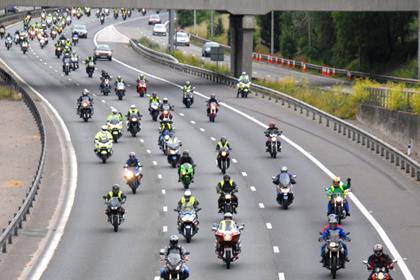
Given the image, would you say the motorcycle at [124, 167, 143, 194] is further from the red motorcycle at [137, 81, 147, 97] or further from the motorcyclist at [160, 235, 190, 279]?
the red motorcycle at [137, 81, 147, 97]

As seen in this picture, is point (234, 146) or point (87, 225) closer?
point (87, 225)

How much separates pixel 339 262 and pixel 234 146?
2736 centimetres

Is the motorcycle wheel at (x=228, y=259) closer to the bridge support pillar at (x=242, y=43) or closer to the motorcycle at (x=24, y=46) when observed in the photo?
the bridge support pillar at (x=242, y=43)

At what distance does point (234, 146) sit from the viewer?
6091 cm

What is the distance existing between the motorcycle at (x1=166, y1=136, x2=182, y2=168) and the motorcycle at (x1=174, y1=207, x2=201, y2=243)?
14.9 metres

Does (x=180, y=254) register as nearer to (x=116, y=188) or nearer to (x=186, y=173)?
(x=116, y=188)

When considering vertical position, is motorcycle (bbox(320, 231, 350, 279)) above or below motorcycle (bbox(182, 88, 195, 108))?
above

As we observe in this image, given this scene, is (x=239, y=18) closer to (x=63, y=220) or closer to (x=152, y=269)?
(x=63, y=220)

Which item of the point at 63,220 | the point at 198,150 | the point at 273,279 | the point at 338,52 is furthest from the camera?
the point at 338,52

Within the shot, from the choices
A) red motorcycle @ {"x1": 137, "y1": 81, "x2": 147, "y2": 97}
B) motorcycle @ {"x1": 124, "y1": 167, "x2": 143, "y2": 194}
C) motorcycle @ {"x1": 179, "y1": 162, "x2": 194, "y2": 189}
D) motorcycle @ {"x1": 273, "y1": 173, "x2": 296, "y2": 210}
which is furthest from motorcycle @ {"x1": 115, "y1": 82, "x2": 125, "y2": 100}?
motorcycle @ {"x1": 273, "y1": 173, "x2": 296, "y2": 210}

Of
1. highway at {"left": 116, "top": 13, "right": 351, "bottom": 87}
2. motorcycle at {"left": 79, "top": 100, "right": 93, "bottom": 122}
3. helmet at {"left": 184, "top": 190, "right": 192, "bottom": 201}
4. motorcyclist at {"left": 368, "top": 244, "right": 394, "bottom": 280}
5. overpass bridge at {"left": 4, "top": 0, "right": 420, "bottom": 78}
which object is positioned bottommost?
highway at {"left": 116, "top": 13, "right": 351, "bottom": 87}

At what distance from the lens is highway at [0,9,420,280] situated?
117 feet

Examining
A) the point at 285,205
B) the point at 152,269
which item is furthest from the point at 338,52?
the point at 152,269

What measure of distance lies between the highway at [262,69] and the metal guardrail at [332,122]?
20.3 feet
